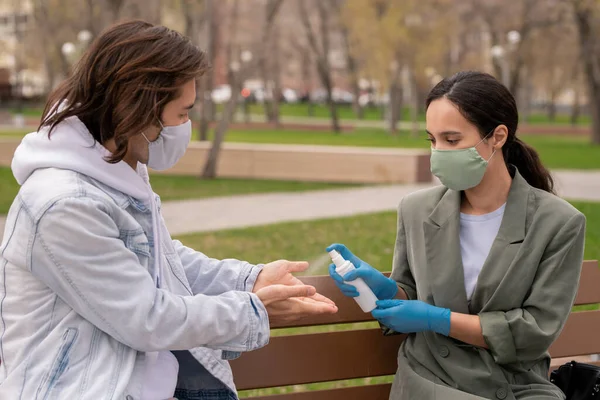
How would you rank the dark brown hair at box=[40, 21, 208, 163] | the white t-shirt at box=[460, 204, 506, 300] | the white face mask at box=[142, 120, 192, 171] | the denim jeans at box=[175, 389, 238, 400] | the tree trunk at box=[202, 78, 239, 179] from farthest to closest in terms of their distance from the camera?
1. the tree trunk at box=[202, 78, 239, 179]
2. the white t-shirt at box=[460, 204, 506, 300]
3. the denim jeans at box=[175, 389, 238, 400]
4. the white face mask at box=[142, 120, 192, 171]
5. the dark brown hair at box=[40, 21, 208, 163]

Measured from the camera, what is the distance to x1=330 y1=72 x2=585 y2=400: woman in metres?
2.82

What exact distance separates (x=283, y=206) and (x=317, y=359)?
390 inches

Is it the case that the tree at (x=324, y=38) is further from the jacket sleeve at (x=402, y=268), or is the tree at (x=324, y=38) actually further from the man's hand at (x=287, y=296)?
the man's hand at (x=287, y=296)

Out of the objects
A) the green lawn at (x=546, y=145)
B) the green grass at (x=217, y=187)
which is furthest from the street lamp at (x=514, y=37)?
the green grass at (x=217, y=187)

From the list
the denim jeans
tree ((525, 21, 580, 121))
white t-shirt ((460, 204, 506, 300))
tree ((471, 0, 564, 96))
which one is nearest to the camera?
the denim jeans

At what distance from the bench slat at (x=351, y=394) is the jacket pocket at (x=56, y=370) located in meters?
1.16

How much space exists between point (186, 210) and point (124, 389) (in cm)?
1052

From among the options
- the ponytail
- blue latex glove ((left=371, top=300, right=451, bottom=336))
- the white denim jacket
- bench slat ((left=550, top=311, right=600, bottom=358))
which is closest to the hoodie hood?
the white denim jacket

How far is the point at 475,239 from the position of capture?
3004 mm

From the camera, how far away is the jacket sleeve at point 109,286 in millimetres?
2268

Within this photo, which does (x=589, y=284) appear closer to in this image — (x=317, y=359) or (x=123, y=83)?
(x=317, y=359)

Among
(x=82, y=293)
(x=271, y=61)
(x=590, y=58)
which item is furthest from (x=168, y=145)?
(x=271, y=61)

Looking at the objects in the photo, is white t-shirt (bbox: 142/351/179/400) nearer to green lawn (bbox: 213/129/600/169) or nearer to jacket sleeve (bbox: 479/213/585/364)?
jacket sleeve (bbox: 479/213/585/364)

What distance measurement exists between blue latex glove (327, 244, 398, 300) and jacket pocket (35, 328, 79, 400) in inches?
34.1
